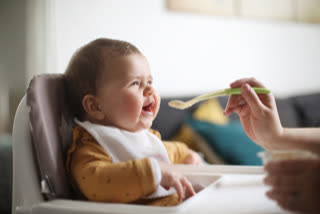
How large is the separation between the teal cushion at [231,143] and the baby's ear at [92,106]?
3.46 feet

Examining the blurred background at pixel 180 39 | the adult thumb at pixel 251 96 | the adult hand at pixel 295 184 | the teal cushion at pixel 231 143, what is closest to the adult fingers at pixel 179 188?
the adult hand at pixel 295 184

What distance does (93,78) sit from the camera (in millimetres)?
682

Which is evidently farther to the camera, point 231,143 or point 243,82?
point 231,143

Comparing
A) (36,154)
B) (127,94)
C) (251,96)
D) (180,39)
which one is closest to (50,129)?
(36,154)

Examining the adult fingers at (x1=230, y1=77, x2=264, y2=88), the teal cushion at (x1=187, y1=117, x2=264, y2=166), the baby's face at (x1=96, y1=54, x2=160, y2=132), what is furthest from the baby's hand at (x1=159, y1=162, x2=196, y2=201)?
the teal cushion at (x1=187, y1=117, x2=264, y2=166)

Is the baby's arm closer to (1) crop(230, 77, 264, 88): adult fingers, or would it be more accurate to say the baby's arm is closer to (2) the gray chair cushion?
(2) the gray chair cushion

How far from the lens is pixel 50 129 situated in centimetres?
62

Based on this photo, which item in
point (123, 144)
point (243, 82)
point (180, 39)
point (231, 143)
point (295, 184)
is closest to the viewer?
point (295, 184)

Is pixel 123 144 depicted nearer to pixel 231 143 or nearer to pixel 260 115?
pixel 260 115

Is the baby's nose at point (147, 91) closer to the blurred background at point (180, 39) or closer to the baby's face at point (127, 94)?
the baby's face at point (127, 94)

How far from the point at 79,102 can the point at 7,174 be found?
894 millimetres

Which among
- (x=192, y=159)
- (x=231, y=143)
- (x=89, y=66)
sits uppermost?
(x=89, y=66)

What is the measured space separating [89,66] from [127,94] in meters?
0.10

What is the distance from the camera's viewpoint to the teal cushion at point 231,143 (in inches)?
63.8
